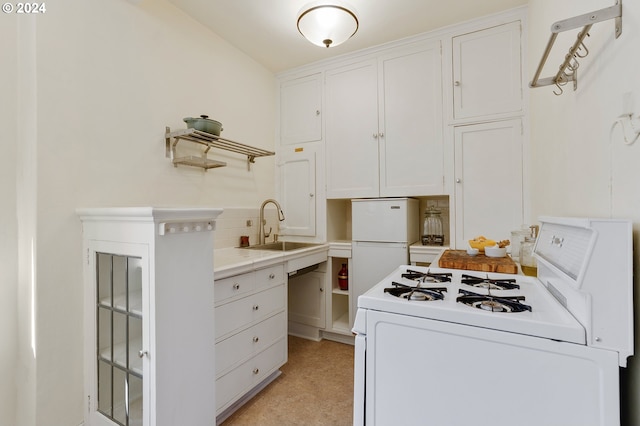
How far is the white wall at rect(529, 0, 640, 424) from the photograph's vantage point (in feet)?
2.38

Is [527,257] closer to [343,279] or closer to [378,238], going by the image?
[378,238]

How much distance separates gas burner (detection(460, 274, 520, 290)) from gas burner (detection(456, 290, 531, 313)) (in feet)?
0.54

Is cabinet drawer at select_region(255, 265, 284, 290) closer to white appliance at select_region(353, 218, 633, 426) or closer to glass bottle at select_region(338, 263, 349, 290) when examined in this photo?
glass bottle at select_region(338, 263, 349, 290)

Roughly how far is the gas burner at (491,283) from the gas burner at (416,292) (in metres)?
0.19

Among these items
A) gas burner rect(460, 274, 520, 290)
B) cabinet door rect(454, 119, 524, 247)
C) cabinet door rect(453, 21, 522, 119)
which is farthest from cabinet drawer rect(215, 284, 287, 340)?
cabinet door rect(453, 21, 522, 119)

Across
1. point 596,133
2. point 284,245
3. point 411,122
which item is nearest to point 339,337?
point 284,245

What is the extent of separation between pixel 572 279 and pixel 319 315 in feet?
7.38

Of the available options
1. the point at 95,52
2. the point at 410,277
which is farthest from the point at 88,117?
the point at 410,277

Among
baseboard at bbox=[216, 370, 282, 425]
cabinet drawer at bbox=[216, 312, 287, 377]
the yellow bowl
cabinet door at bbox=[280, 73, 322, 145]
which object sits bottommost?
baseboard at bbox=[216, 370, 282, 425]

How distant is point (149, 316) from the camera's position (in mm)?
1262

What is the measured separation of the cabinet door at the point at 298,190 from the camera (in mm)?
2949

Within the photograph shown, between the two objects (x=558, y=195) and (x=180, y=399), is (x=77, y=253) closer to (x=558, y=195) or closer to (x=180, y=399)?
(x=180, y=399)

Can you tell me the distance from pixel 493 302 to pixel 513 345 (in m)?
0.16

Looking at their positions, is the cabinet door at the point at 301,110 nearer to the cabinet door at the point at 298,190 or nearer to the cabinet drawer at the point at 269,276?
the cabinet door at the point at 298,190
